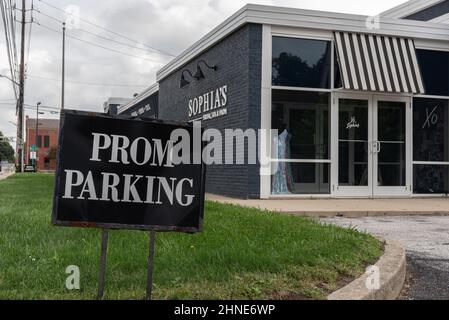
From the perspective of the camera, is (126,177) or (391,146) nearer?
(126,177)

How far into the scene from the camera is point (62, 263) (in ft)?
15.1

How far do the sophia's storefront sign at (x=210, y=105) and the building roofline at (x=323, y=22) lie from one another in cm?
162

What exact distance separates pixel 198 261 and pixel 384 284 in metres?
1.56

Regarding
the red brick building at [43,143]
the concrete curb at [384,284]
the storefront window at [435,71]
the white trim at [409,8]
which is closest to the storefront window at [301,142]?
the storefront window at [435,71]

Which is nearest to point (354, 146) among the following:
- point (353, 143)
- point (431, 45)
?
point (353, 143)

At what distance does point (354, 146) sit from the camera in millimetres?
13930

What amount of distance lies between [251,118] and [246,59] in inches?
58.9

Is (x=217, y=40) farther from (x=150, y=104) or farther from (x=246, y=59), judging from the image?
(x=150, y=104)

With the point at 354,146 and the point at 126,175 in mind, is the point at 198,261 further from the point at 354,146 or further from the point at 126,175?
the point at 354,146

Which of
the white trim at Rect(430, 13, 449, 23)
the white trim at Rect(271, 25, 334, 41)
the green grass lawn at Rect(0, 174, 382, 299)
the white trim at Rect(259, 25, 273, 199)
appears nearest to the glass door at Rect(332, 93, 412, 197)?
the white trim at Rect(271, 25, 334, 41)

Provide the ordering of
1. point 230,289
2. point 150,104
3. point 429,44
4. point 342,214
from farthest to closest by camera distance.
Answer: point 150,104
point 429,44
point 342,214
point 230,289

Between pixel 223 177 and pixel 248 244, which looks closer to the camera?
pixel 248 244
